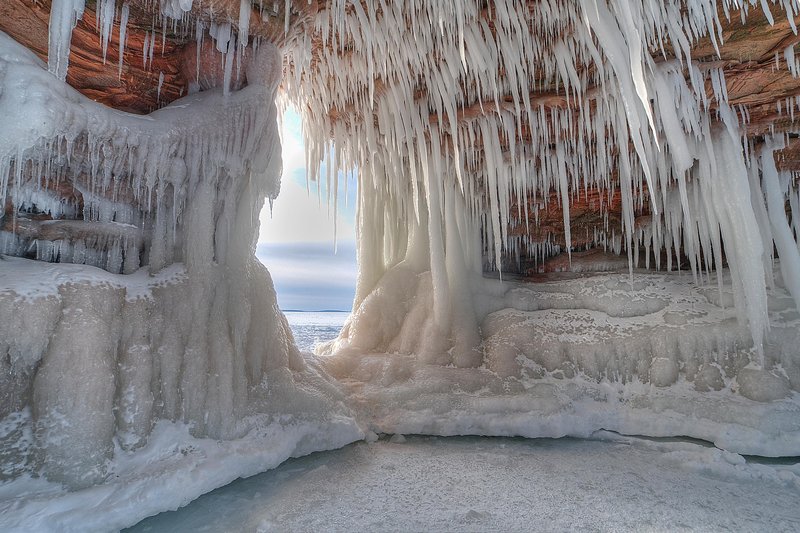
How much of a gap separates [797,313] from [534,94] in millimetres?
4259

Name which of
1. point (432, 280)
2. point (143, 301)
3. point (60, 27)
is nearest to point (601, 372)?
point (432, 280)

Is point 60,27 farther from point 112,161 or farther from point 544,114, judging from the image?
point 544,114

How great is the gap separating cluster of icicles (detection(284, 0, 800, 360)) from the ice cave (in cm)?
3

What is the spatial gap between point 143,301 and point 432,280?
3.77 meters

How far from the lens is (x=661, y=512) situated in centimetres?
261

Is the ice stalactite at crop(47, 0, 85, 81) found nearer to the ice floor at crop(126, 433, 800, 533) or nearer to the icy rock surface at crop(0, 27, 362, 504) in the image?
the icy rock surface at crop(0, 27, 362, 504)

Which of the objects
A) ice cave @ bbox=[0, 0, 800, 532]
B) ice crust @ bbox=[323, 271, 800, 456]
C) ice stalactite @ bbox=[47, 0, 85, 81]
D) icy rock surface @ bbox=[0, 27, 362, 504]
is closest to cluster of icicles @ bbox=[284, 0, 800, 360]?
ice cave @ bbox=[0, 0, 800, 532]

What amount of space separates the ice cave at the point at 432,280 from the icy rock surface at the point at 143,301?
2 cm

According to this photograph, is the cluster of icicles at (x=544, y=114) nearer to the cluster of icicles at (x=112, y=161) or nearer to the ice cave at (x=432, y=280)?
the ice cave at (x=432, y=280)

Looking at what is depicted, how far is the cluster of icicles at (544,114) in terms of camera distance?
320cm

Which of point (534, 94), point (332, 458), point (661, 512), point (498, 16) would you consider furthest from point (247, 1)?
point (661, 512)

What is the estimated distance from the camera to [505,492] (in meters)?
2.90

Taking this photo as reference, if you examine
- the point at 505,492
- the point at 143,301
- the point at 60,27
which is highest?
the point at 60,27

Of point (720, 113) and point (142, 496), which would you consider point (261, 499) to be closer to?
point (142, 496)
